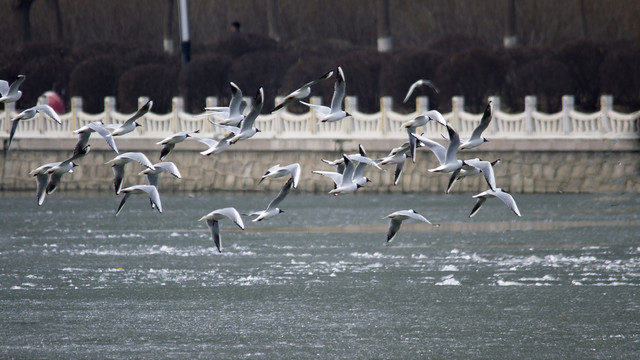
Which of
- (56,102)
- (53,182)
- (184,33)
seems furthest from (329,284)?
(56,102)

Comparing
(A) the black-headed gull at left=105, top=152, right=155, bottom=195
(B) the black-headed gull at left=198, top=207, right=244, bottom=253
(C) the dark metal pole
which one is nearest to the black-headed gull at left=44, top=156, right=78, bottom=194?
(A) the black-headed gull at left=105, top=152, right=155, bottom=195

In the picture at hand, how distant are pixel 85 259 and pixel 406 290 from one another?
4911mm

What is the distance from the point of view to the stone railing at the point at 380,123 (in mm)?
24500

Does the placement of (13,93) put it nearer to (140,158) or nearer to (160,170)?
(140,158)

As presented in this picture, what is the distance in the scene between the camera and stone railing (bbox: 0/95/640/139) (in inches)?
965

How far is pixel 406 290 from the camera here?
49.3 ft

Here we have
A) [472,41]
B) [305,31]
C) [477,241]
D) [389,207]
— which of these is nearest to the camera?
[477,241]

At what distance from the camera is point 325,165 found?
26.5 meters

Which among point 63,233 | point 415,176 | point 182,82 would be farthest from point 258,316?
point 182,82

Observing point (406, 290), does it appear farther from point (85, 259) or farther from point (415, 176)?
point (415, 176)

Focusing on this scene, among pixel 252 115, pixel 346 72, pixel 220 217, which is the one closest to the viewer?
pixel 252 115

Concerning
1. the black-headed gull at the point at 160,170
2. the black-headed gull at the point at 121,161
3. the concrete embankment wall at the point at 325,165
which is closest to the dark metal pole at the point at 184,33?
the concrete embankment wall at the point at 325,165

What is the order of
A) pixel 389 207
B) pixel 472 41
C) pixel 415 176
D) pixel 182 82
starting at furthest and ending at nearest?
pixel 472 41 → pixel 182 82 → pixel 415 176 → pixel 389 207

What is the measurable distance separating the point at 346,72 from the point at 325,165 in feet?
14.5
